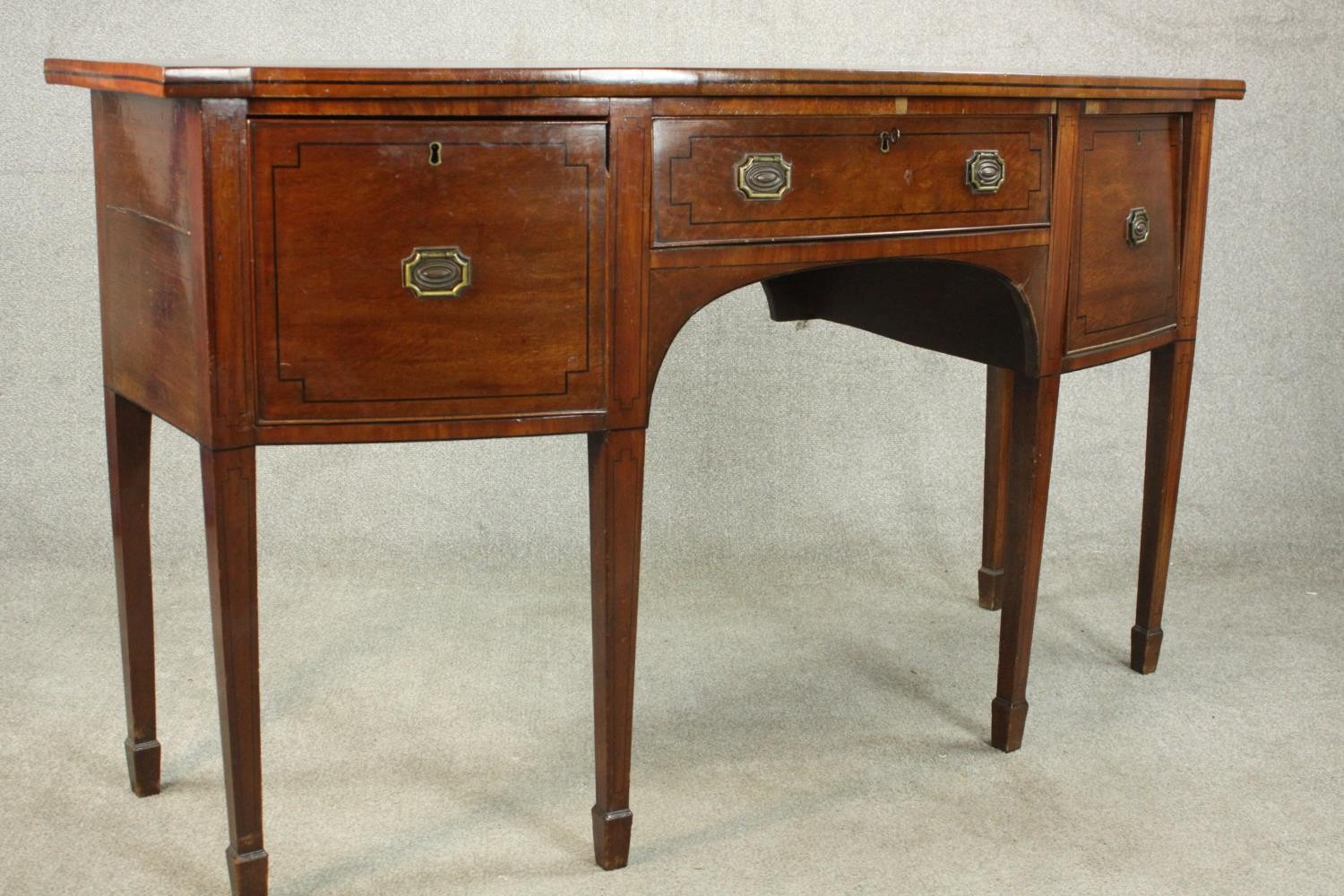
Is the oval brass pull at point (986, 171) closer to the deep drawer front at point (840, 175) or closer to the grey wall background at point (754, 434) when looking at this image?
the deep drawer front at point (840, 175)

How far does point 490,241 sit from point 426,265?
0.26 ft

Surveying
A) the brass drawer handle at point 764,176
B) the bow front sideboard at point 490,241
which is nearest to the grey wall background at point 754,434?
the bow front sideboard at point 490,241

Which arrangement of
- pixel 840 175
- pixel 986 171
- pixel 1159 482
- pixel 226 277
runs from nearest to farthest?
pixel 226 277
pixel 840 175
pixel 986 171
pixel 1159 482

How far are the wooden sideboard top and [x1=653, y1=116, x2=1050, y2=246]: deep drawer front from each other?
46mm

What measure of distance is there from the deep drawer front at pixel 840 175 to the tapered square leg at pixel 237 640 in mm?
574

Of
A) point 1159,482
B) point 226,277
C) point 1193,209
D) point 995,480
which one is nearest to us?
point 226,277

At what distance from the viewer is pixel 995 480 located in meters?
3.12

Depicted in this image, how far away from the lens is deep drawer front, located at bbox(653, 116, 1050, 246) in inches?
76.7

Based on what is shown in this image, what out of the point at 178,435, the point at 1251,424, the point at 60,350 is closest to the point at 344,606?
the point at 178,435

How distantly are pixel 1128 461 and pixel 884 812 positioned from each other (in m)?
1.54

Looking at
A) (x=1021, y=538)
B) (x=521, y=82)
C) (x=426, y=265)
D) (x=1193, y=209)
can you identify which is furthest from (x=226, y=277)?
(x=1193, y=209)

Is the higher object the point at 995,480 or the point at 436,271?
the point at 436,271

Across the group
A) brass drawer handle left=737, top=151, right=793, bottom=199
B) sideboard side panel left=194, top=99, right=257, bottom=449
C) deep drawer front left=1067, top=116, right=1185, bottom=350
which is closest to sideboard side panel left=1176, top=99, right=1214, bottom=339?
deep drawer front left=1067, top=116, right=1185, bottom=350

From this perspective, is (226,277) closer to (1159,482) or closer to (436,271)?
(436,271)
